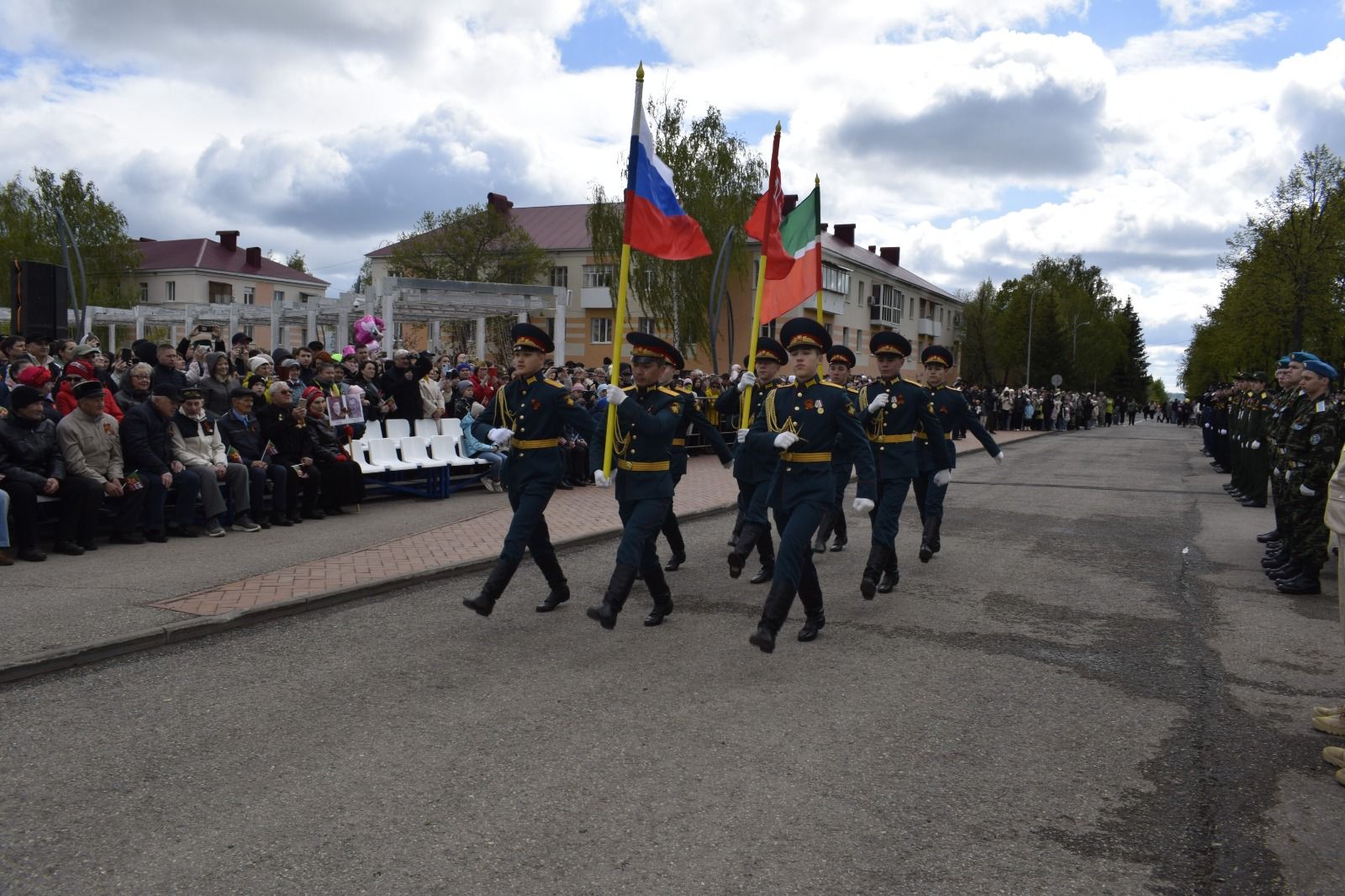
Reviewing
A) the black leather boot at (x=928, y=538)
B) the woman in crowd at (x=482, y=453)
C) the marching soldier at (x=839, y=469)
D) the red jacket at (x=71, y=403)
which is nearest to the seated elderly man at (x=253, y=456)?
the red jacket at (x=71, y=403)

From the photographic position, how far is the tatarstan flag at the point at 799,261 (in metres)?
10.2

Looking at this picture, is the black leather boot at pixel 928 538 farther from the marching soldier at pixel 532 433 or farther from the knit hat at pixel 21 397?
the knit hat at pixel 21 397

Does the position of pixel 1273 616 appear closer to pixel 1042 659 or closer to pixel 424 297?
pixel 1042 659

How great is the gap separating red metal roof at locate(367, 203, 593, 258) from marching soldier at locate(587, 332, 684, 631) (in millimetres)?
53700

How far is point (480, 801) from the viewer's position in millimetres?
4094

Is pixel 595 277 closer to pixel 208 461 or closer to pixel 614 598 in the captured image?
pixel 208 461

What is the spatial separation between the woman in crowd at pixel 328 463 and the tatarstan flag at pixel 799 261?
5.29 m

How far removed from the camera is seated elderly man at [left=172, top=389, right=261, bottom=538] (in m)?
10.3

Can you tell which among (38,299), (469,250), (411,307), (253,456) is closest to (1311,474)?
(253,456)

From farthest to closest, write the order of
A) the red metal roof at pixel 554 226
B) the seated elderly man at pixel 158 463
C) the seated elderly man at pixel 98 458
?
1. the red metal roof at pixel 554 226
2. the seated elderly man at pixel 158 463
3. the seated elderly man at pixel 98 458

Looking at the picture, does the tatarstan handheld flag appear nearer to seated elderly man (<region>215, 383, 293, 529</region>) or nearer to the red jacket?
seated elderly man (<region>215, 383, 293, 529</region>)

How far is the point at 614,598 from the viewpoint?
6.57 metres

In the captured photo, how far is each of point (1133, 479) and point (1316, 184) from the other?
59.4ft

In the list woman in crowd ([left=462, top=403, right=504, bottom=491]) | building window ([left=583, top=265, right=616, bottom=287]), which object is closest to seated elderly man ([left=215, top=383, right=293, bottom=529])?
woman in crowd ([left=462, top=403, right=504, bottom=491])
